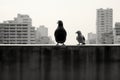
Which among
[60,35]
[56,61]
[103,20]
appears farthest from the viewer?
[103,20]

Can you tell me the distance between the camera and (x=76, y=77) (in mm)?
6277

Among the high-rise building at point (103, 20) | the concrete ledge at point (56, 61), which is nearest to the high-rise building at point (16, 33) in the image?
the high-rise building at point (103, 20)

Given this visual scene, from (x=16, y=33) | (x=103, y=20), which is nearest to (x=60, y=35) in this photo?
(x=16, y=33)

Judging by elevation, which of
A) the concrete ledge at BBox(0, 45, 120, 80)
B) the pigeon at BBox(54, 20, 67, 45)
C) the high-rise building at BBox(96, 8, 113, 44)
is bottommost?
the concrete ledge at BBox(0, 45, 120, 80)

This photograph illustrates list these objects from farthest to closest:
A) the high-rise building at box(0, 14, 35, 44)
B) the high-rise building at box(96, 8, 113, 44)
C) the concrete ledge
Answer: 1. the high-rise building at box(96, 8, 113, 44)
2. the high-rise building at box(0, 14, 35, 44)
3. the concrete ledge

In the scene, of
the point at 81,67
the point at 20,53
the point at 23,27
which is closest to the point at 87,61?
the point at 81,67

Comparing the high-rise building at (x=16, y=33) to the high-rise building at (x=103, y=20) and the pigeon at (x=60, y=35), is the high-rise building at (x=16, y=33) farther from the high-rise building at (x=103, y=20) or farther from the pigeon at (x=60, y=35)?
the pigeon at (x=60, y=35)

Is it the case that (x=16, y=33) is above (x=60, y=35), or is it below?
above

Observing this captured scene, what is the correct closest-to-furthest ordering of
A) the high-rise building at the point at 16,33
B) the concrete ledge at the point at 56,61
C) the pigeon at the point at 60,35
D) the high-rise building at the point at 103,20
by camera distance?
the concrete ledge at the point at 56,61
the pigeon at the point at 60,35
the high-rise building at the point at 16,33
the high-rise building at the point at 103,20

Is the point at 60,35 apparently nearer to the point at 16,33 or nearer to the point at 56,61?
the point at 56,61

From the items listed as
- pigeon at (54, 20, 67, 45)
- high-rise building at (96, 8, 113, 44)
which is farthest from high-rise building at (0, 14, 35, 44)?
pigeon at (54, 20, 67, 45)

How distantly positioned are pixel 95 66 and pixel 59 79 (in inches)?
36.3

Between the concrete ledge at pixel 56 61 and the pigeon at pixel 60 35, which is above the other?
the pigeon at pixel 60 35

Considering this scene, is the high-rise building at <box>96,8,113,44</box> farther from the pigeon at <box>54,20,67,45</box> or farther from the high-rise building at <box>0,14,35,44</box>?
the pigeon at <box>54,20,67,45</box>
